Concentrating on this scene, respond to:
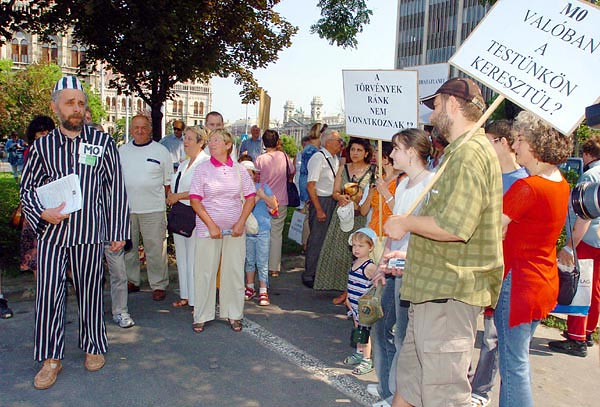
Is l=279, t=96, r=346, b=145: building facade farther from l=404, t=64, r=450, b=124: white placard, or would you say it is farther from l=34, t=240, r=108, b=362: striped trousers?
l=34, t=240, r=108, b=362: striped trousers

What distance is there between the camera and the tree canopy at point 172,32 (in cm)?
809

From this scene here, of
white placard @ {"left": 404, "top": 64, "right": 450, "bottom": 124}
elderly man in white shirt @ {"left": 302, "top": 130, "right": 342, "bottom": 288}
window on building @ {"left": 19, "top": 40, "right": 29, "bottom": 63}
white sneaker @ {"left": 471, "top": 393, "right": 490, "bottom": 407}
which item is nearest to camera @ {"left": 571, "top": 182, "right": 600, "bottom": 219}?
white sneaker @ {"left": 471, "top": 393, "right": 490, "bottom": 407}

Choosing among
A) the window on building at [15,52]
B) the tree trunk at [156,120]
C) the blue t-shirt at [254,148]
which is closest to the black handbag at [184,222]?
the blue t-shirt at [254,148]

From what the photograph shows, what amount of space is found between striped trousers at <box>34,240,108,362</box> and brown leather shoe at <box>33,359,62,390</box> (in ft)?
0.18

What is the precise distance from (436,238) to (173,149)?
864 centimetres

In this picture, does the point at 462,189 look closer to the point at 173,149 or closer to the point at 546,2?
the point at 546,2

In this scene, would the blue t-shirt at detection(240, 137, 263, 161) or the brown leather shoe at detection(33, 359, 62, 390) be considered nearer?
the brown leather shoe at detection(33, 359, 62, 390)

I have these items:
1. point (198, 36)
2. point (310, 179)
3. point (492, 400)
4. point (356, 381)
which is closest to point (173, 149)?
point (198, 36)

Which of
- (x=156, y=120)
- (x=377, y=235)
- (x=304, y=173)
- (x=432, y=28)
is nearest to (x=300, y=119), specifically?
(x=432, y=28)

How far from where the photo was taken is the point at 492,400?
409 cm

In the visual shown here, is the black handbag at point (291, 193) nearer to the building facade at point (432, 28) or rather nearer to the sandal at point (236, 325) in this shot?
the sandal at point (236, 325)

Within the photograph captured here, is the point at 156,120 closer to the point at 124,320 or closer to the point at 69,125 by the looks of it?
the point at 124,320

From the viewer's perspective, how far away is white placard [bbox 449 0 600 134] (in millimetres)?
2854

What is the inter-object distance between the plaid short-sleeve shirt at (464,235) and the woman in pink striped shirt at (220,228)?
2.79 meters
